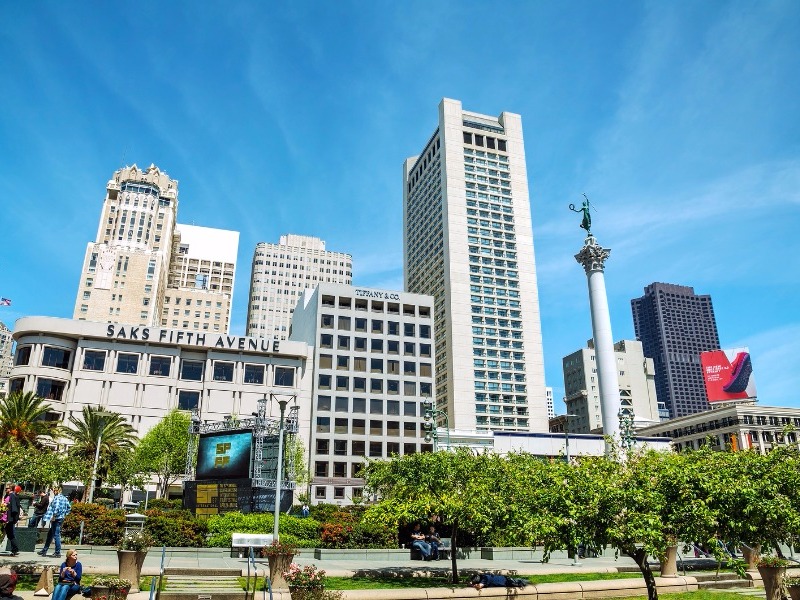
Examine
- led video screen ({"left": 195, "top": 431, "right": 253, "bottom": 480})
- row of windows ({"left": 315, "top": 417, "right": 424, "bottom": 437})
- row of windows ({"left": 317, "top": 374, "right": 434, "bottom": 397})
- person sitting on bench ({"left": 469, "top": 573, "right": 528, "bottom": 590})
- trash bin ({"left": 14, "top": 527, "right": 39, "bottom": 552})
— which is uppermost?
row of windows ({"left": 317, "top": 374, "right": 434, "bottom": 397})

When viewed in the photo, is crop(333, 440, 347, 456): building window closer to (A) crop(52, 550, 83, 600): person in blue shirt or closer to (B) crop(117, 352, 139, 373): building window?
(B) crop(117, 352, 139, 373): building window

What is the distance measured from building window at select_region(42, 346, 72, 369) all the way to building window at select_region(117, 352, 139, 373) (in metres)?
6.11

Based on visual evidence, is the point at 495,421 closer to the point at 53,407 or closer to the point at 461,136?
the point at 461,136

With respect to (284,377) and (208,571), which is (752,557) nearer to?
(208,571)

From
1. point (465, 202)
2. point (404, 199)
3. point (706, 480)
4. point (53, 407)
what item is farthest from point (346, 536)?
point (404, 199)

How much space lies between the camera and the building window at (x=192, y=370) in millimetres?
86000

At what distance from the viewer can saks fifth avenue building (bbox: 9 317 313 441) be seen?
3118 inches

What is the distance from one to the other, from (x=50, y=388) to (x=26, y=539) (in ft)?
204

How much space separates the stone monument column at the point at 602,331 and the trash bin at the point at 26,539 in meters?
48.5

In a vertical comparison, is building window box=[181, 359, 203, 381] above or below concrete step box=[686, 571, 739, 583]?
above

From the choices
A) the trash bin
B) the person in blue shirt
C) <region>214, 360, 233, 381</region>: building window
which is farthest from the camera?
<region>214, 360, 233, 381</region>: building window

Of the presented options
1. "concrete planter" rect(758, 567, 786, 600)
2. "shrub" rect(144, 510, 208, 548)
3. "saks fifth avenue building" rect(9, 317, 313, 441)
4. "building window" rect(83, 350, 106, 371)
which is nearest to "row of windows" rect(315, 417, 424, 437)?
"saks fifth avenue building" rect(9, 317, 313, 441)

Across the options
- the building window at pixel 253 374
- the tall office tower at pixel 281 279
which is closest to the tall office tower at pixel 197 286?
the tall office tower at pixel 281 279

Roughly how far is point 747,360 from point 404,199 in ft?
313
